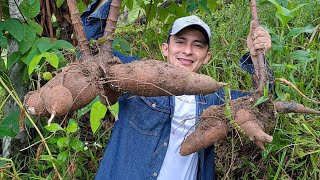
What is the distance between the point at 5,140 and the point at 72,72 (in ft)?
3.58

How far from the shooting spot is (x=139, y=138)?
168 cm

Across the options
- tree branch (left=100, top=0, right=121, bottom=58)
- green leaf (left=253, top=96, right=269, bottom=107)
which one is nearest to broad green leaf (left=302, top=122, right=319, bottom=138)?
green leaf (left=253, top=96, right=269, bottom=107)

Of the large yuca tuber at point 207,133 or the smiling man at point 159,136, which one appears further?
the smiling man at point 159,136

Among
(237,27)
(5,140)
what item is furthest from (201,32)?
(5,140)

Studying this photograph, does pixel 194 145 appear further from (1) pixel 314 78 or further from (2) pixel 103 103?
(1) pixel 314 78

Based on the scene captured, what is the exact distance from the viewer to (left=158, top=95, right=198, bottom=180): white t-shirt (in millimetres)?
1654

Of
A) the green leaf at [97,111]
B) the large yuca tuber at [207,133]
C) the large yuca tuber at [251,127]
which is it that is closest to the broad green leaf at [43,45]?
the green leaf at [97,111]

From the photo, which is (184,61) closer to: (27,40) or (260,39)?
(260,39)

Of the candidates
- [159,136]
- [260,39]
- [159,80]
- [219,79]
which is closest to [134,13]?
[219,79]

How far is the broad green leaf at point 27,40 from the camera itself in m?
1.76

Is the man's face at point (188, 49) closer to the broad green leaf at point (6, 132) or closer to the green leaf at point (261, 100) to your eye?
the green leaf at point (261, 100)

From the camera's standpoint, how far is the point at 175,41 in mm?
1780

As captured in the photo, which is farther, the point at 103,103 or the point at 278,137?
the point at 278,137

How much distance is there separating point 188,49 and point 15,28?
0.65 m
